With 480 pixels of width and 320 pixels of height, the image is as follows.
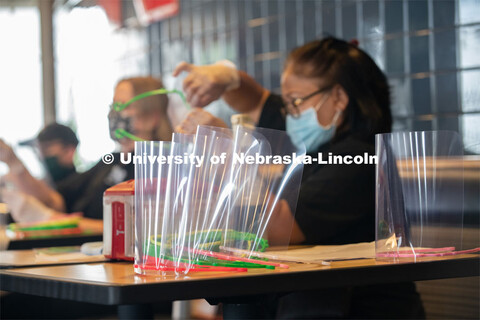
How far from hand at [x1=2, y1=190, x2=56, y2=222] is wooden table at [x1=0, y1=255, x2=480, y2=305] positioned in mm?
1326

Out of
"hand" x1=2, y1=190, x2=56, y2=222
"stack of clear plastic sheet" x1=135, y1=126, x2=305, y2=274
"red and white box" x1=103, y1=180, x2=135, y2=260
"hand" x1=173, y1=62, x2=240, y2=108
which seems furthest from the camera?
"hand" x1=2, y1=190, x2=56, y2=222

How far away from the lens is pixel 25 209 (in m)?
2.38

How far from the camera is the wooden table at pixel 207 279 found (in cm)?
84

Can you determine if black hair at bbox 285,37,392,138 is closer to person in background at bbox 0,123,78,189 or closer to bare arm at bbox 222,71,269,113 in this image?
bare arm at bbox 222,71,269,113

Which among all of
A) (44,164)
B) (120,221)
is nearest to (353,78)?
(120,221)

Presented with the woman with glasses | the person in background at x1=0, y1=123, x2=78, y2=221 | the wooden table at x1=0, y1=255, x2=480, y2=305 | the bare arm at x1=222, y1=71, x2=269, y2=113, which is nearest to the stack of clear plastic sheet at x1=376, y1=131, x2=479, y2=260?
the wooden table at x1=0, y1=255, x2=480, y2=305

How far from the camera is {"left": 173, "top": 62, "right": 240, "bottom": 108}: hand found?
1.47 m

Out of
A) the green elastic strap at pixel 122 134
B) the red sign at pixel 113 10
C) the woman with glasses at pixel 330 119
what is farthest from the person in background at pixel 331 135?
the red sign at pixel 113 10

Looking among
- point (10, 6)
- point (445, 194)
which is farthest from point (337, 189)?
point (10, 6)

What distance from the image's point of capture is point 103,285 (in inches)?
32.7

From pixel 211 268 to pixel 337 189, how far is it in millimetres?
509

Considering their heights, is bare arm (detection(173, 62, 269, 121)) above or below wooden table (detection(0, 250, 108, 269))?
above

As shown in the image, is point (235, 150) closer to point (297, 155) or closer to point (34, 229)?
point (297, 155)

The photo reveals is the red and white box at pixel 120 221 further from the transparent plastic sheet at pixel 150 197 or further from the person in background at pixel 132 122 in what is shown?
the transparent plastic sheet at pixel 150 197
